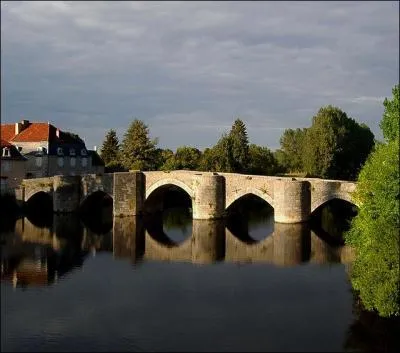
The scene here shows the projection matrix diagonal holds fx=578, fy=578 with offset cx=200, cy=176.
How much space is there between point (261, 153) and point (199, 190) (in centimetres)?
1857

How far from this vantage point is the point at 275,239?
27.7 meters

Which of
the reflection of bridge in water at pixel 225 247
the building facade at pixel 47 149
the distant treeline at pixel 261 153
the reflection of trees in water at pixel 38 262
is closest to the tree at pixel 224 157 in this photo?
the distant treeline at pixel 261 153

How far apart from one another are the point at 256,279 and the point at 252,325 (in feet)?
16.4

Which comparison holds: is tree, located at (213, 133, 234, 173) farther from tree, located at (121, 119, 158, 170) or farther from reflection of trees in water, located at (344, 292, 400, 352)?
reflection of trees in water, located at (344, 292, 400, 352)

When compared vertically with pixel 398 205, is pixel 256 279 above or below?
below

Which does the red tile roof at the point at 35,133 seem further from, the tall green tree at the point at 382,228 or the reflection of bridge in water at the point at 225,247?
the tall green tree at the point at 382,228

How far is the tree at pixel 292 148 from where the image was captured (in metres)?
54.0

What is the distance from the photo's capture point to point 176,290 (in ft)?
59.9

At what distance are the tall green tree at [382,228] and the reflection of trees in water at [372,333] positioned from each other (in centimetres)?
37

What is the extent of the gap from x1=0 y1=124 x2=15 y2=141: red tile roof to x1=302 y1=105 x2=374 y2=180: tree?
23000 mm

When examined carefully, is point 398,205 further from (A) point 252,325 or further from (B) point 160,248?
(B) point 160,248

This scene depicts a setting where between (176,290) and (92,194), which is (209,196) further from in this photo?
(176,290)

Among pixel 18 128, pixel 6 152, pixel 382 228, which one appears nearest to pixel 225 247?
pixel 382 228

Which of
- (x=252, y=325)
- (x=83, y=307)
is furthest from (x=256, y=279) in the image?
(x=83, y=307)
